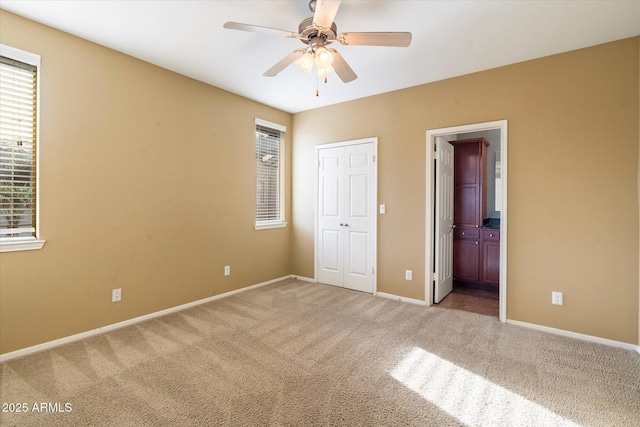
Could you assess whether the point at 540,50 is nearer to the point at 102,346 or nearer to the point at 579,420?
the point at 579,420

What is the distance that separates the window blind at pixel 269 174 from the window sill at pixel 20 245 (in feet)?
7.91

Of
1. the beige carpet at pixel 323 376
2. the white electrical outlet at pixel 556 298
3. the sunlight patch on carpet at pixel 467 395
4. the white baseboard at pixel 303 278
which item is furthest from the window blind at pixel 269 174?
the white electrical outlet at pixel 556 298

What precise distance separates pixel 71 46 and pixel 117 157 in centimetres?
99

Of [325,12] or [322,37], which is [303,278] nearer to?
[322,37]

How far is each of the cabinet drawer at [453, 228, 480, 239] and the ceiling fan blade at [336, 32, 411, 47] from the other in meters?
3.20

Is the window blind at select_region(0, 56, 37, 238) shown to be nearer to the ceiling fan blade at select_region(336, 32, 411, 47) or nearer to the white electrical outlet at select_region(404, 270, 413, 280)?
the ceiling fan blade at select_region(336, 32, 411, 47)

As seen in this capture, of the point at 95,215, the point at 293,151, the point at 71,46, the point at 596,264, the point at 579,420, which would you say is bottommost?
the point at 579,420

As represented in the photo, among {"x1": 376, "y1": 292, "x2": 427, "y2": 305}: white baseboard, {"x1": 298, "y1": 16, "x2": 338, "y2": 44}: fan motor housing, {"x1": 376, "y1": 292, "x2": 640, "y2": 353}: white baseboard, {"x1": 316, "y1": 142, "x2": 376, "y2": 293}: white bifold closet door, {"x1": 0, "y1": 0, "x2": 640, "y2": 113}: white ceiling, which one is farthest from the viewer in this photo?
{"x1": 316, "y1": 142, "x2": 376, "y2": 293}: white bifold closet door

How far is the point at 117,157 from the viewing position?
2.93 metres

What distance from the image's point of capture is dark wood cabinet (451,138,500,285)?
4.29 meters

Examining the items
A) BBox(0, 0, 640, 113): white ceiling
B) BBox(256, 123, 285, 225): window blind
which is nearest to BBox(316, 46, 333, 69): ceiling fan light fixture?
BBox(0, 0, 640, 113): white ceiling

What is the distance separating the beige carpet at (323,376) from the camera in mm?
1774

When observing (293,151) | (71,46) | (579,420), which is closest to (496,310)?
(579,420)

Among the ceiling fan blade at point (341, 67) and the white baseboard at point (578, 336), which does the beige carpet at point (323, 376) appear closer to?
the white baseboard at point (578, 336)
